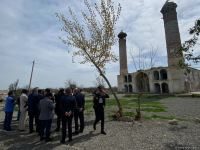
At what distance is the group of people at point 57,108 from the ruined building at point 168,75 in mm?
38815

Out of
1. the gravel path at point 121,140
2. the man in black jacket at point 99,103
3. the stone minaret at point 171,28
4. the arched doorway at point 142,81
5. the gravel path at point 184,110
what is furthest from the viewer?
the stone minaret at point 171,28

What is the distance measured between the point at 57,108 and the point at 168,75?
183 ft

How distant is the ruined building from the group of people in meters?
38.8

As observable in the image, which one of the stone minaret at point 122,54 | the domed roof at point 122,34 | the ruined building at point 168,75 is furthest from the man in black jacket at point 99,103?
the domed roof at point 122,34

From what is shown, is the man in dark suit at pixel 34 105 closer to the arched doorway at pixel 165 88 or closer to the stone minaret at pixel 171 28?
the stone minaret at pixel 171 28

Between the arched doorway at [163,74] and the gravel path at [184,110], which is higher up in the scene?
the arched doorway at [163,74]

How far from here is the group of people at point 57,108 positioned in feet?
27.3

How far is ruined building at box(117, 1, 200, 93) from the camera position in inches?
2231

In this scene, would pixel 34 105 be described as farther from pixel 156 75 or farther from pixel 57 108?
pixel 156 75

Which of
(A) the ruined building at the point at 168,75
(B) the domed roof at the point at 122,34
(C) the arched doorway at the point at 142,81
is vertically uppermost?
(B) the domed roof at the point at 122,34

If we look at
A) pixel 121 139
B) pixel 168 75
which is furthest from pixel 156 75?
pixel 121 139

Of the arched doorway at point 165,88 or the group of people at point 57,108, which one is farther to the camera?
the arched doorway at point 165,88

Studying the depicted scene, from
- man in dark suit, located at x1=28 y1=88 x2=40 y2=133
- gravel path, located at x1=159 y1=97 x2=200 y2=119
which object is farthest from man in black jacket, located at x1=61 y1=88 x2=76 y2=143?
gravel path, located at x1=159 y1=97 x2=200 y2=119

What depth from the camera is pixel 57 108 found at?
1023 cm
